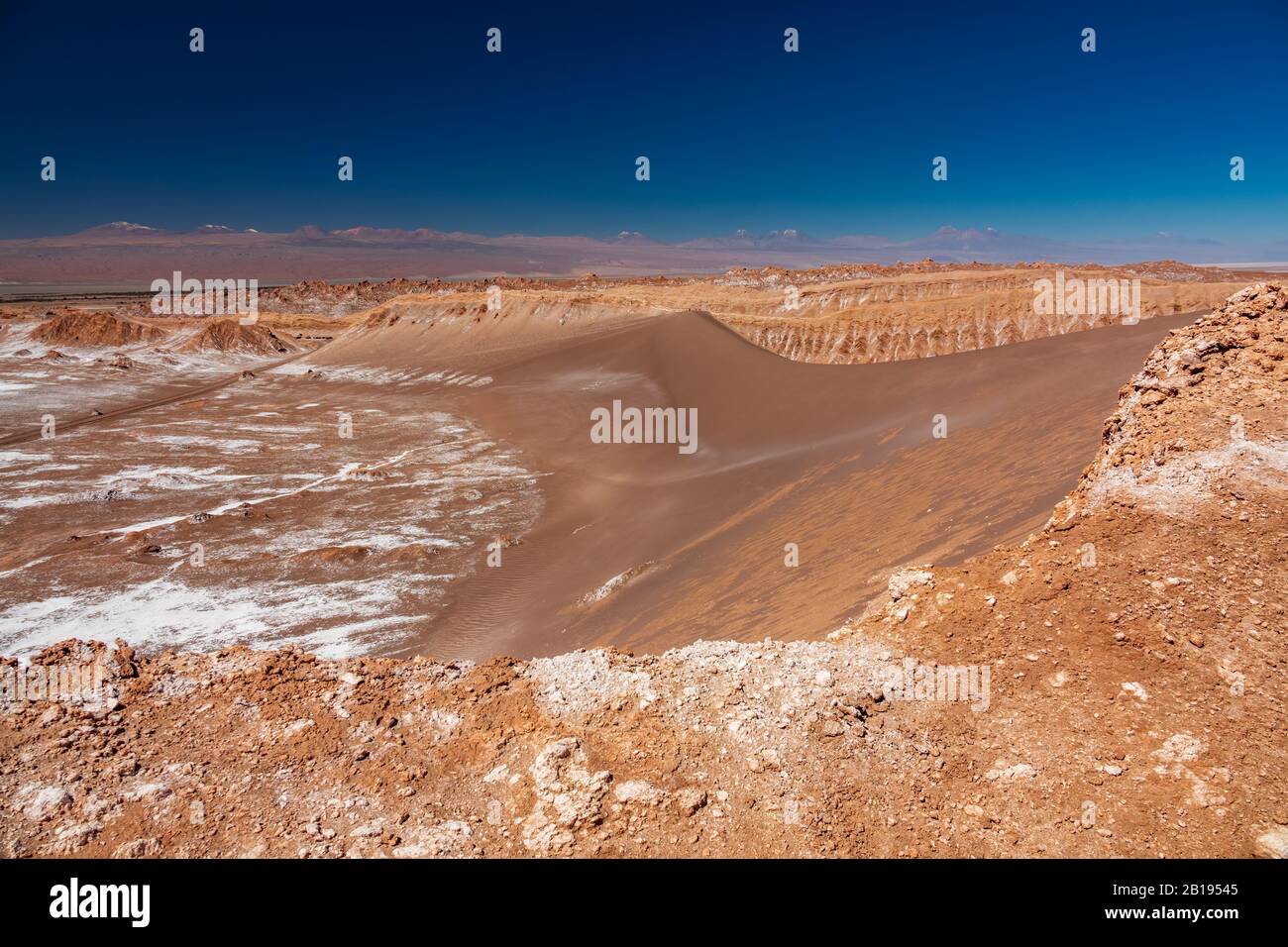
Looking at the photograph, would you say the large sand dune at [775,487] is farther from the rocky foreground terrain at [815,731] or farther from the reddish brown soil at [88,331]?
the reddish brown soil at [88,331]

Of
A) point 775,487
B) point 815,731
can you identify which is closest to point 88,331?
point 775,487

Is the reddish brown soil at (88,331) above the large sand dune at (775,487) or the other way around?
above

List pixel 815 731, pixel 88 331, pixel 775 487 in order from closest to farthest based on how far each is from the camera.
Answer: pixel 815 731 → pixel 775 487 → pixel 88 331

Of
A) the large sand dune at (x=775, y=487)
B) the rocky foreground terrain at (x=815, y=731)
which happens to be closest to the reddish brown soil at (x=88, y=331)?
the large sand dune at (x=775, y=487)

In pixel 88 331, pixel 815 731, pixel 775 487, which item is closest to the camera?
pixel 815 731

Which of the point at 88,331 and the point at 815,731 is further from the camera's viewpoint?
the point at 88,331

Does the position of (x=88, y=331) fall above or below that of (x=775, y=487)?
above

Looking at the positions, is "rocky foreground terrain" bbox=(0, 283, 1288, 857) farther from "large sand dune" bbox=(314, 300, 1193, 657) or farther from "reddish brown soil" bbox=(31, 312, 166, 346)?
"reddish brown soil" bbox=(31, 312, 166, 346)

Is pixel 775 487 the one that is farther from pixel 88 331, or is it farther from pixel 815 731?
pixel 88 331

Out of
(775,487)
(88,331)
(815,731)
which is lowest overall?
(815,731)
